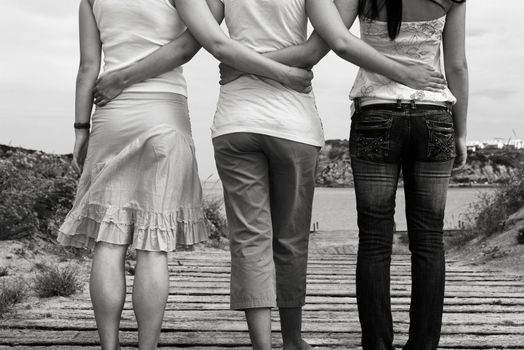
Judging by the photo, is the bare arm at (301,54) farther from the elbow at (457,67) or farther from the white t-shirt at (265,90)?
the elbow at (457,67)

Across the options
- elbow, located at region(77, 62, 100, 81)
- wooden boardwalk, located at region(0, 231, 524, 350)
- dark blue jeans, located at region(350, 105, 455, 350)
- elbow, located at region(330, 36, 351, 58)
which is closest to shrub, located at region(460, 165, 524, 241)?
wooden boardwalk, located at region(0, 231, 524, 350)

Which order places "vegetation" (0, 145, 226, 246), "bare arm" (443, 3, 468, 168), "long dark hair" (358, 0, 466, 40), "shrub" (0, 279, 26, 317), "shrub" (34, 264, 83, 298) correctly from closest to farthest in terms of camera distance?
"long dark hair" (358, 0, 466, 40)
"bare arm" (443, 3, 468, 168)
"shrub" (0, 279, 26, 317)
"shrub" (34, 264, 83, 298)
"vegetation" (0, 145, 226, 246)

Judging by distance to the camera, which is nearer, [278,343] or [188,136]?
[188,136]

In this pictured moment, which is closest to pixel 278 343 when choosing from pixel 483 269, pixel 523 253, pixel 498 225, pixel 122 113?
pixel 122 113

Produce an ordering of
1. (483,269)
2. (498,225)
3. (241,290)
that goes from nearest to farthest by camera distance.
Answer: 1. (241,290)
2. (483,269)
3. (498,225)

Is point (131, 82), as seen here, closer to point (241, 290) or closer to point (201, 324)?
point (241, 290)

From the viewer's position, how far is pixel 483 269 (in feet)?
25.2

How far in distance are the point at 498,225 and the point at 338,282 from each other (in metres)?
4.56

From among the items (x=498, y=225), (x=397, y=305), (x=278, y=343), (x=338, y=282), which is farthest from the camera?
(x=498, y=225)

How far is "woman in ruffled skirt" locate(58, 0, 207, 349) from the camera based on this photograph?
3031 millimetres

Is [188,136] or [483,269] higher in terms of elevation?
[188,136]

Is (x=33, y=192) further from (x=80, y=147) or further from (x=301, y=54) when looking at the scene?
(x=301, y=54)

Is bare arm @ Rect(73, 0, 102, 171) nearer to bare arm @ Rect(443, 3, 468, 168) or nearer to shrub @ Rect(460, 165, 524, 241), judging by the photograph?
bare arm @ Rect(443, 3, 468, 168)

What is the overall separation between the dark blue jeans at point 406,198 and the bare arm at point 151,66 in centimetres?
72
